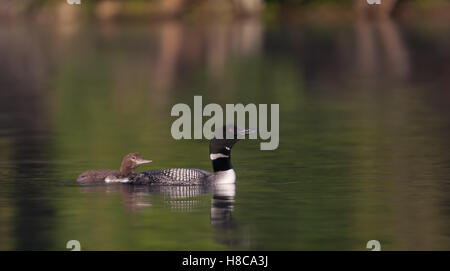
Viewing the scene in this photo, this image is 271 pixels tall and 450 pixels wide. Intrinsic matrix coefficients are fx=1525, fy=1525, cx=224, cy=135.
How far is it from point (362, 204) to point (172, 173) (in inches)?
111

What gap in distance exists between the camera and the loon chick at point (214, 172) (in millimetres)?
19422

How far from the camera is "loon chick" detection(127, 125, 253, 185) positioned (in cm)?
1942

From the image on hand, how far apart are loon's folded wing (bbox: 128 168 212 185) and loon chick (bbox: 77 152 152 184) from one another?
131mm

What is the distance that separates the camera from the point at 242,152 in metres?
23.8

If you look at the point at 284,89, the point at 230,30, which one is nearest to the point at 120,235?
the point at 284,89

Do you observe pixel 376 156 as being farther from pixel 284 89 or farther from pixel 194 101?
pixel 284 89

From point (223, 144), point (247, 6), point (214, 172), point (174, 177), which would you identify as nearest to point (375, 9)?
point (247, 6)

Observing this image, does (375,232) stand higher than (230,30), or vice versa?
(230,30)

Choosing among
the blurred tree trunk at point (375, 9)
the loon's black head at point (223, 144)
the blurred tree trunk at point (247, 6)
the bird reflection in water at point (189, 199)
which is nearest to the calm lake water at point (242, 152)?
the bird reflection in water at point (189, 199)

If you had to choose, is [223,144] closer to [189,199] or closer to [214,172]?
[214,172]

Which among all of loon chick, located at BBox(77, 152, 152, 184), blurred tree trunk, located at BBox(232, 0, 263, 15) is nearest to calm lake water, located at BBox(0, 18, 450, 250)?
loon chick, located at BBox(77, 152, 152, 184)

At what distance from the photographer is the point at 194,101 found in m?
35.8

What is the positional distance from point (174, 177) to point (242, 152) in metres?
4.25

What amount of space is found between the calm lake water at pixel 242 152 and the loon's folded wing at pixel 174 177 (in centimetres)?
24
